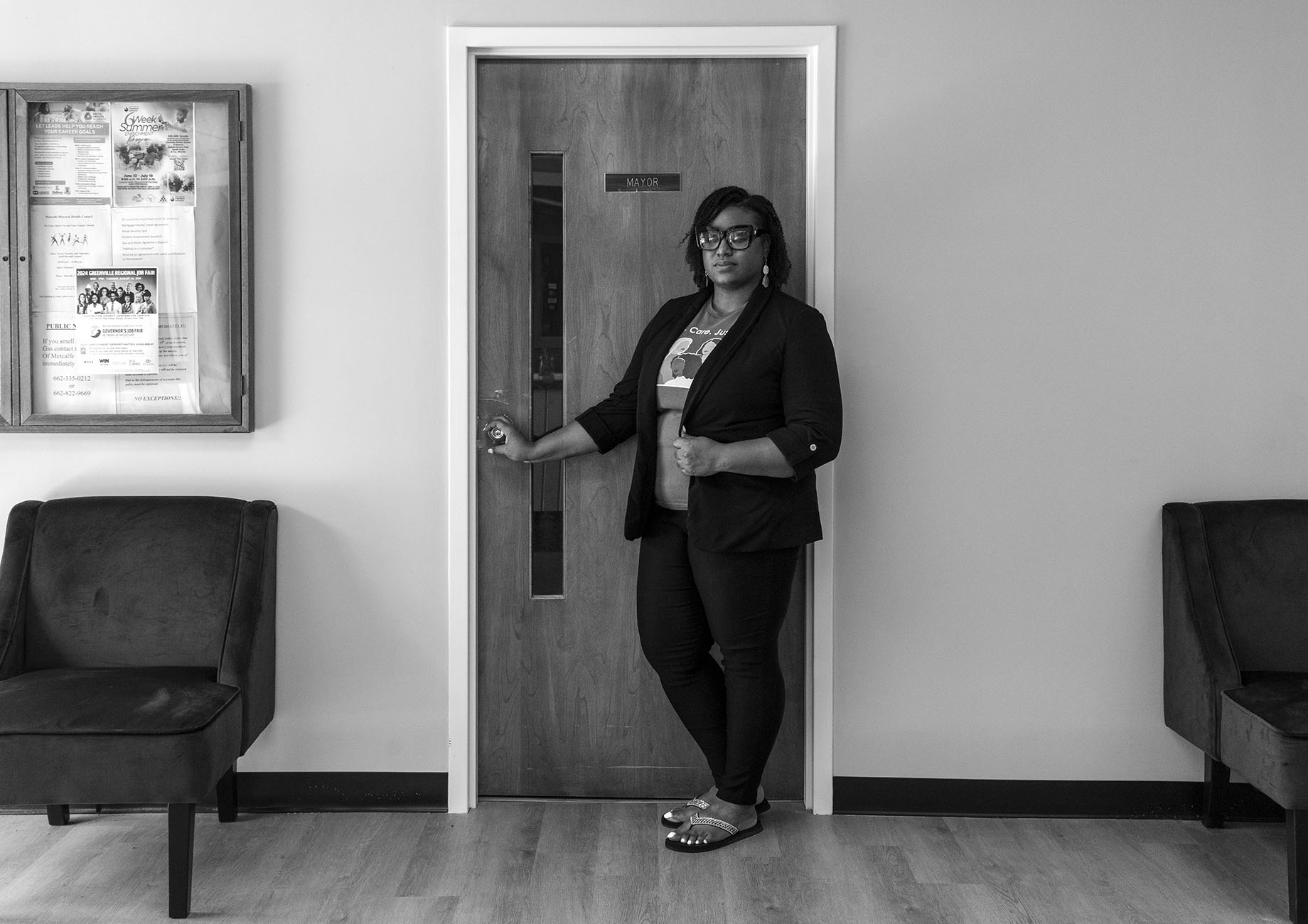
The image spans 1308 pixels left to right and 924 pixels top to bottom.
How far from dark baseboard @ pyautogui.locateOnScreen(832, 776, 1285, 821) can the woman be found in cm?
32

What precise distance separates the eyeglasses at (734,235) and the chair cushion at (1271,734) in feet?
5.11

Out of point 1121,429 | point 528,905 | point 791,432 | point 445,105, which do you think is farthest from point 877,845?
point 445,105

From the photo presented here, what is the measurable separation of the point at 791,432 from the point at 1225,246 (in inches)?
52.0

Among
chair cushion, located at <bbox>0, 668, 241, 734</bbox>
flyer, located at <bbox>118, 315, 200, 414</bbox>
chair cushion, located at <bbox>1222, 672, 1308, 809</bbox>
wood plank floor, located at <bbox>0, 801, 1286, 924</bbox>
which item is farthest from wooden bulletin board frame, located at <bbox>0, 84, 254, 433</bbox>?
chair cushion, located at <bbox>1222, 672, 1308, 809</bbox>

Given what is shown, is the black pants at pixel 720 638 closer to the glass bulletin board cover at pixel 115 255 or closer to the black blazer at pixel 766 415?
the black blazer at pixel 766 415

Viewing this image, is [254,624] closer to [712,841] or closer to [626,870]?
[626,870]

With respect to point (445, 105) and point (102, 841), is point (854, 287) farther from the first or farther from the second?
point (102, 841)

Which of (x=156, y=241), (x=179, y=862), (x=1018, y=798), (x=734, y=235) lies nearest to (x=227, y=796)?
(x=179, y=862)

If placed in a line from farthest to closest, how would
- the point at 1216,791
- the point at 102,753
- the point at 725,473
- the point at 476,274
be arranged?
the point at 476,274 < the point at 1216,791 < the point at 725,473 < the point at 102,753

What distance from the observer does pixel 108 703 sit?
217cm

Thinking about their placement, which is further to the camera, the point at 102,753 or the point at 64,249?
the point at 64,249

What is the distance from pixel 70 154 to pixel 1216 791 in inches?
134

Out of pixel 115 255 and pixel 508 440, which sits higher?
pixel 115 255

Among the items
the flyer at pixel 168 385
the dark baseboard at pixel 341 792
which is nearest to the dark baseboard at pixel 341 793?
the dark baseboard at pixel 341 792
